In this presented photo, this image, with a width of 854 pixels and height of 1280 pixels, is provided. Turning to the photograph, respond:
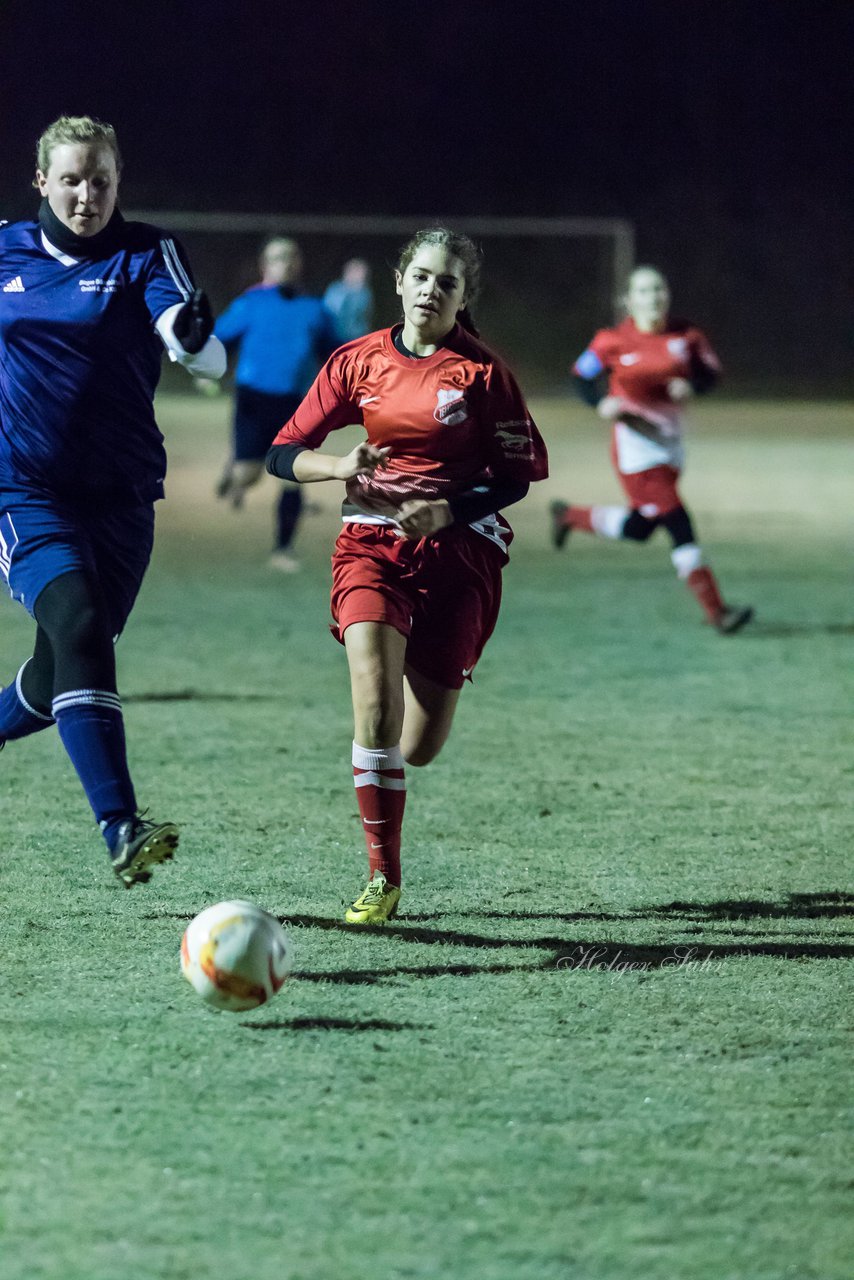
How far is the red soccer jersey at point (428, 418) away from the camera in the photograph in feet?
16.0

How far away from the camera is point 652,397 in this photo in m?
10.5

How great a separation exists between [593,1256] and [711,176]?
122 ft

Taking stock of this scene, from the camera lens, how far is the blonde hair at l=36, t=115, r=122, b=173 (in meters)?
4.54

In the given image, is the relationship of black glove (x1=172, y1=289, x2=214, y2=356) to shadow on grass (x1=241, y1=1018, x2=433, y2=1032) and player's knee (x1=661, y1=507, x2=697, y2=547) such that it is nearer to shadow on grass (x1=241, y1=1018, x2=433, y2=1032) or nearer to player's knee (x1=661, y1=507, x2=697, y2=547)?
shadow on grass (x1=241, y1=1018, x2=433, y2=1032)

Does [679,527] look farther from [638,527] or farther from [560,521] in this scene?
[560,521]

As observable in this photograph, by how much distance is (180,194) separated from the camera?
124ft

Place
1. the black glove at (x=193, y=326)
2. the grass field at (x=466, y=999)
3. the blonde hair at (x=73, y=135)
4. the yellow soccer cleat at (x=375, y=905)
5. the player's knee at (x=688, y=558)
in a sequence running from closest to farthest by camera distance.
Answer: the grass field at (x=466, y=999) < the black glove at (x=193, y=326) < the blonde hair at (x=73, y=135) < the yellow soccer cleat at (x=375, y=905) < the player's knee at (x=688, y=558)

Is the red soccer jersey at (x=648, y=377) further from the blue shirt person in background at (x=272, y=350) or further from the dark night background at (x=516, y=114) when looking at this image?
the dark night background at (x=516, y=114)

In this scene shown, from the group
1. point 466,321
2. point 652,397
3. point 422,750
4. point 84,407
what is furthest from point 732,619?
point 84,407

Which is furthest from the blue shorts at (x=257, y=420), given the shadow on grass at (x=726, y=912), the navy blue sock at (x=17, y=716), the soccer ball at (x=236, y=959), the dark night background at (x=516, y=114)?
the dark night background at (x=516, y=114)

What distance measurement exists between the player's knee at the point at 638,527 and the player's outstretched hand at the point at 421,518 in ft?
19.5

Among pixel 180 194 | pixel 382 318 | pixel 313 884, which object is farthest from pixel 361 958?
pixel 180 194

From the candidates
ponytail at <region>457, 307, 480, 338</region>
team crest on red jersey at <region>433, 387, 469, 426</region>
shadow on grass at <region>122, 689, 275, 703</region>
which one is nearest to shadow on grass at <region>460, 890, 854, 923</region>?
team crest on red jersey at <region>433, 387, 469, 426</region>

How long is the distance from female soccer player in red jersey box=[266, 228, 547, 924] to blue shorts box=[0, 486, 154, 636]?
1.48 ft
